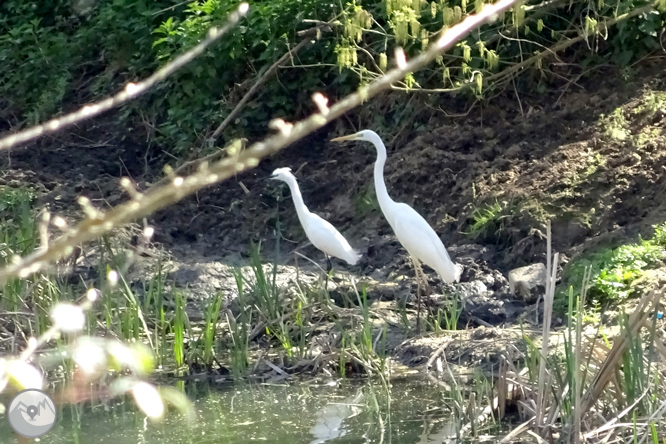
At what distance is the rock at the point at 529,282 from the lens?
6.72 metres

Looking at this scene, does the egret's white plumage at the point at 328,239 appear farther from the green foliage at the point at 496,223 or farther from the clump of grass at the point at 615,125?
the clump of grass at the point at 615,125

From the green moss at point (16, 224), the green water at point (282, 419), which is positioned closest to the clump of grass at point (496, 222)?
the green water at point (282, 419)

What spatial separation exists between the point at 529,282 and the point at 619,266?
2.06 ft

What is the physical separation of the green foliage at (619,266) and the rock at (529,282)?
0.58ft

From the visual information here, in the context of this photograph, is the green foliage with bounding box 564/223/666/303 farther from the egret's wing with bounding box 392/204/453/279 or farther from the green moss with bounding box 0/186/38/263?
the green moss with bounding box 0/186/38/263

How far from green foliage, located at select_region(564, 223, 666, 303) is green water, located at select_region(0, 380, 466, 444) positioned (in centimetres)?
145

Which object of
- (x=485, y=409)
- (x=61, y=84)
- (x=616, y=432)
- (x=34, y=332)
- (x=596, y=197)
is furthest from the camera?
(x=61, y=84)

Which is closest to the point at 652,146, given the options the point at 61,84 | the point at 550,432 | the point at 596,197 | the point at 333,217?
the point at 596,197

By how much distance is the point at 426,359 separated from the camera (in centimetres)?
604

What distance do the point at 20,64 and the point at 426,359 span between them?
7924mm

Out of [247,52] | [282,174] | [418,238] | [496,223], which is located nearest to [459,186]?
[496,223]

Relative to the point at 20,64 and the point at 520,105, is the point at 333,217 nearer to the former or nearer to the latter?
the point at 520,105

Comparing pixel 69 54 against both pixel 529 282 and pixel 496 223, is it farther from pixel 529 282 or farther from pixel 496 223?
pixel 529 282

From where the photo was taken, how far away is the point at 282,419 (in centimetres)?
508
